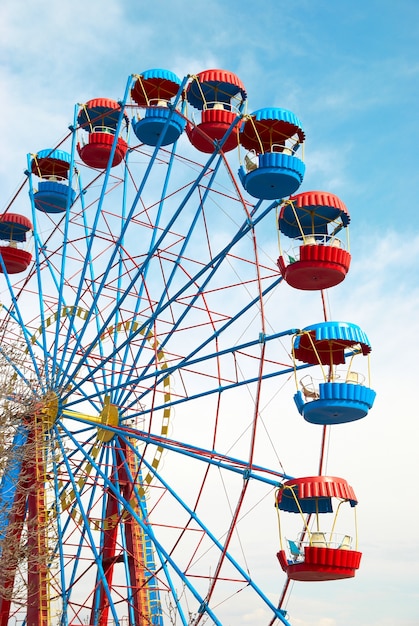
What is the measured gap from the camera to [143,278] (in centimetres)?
2341

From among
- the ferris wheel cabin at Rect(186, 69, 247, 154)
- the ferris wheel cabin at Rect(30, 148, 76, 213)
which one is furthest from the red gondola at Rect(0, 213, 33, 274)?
the ferris wheel cabin at Rect(186, 69, 247, 154)

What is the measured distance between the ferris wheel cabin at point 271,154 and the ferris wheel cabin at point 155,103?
9.53ft

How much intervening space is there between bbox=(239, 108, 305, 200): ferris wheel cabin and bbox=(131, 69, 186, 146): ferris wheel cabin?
2.90m

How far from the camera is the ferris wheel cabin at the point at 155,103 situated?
2223 cm

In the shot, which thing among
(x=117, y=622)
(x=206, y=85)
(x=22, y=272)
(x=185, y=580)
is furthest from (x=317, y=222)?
(x=22, y=272)

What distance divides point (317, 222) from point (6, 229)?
11371 millimetres

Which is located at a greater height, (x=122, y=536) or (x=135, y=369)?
(x=135, y=369)

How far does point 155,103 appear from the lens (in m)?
23.1

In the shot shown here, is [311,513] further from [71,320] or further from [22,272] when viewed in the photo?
[22,272]

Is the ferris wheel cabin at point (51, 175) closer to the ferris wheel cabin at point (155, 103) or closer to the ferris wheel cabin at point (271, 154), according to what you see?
the ferris wheel cabin at point (155, 103)

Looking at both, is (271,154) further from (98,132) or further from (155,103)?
(98,132)

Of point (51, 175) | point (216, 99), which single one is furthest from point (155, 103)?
point (51, 175)

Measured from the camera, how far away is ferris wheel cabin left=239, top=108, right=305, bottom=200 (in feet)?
61.7

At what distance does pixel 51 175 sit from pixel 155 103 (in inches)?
205
